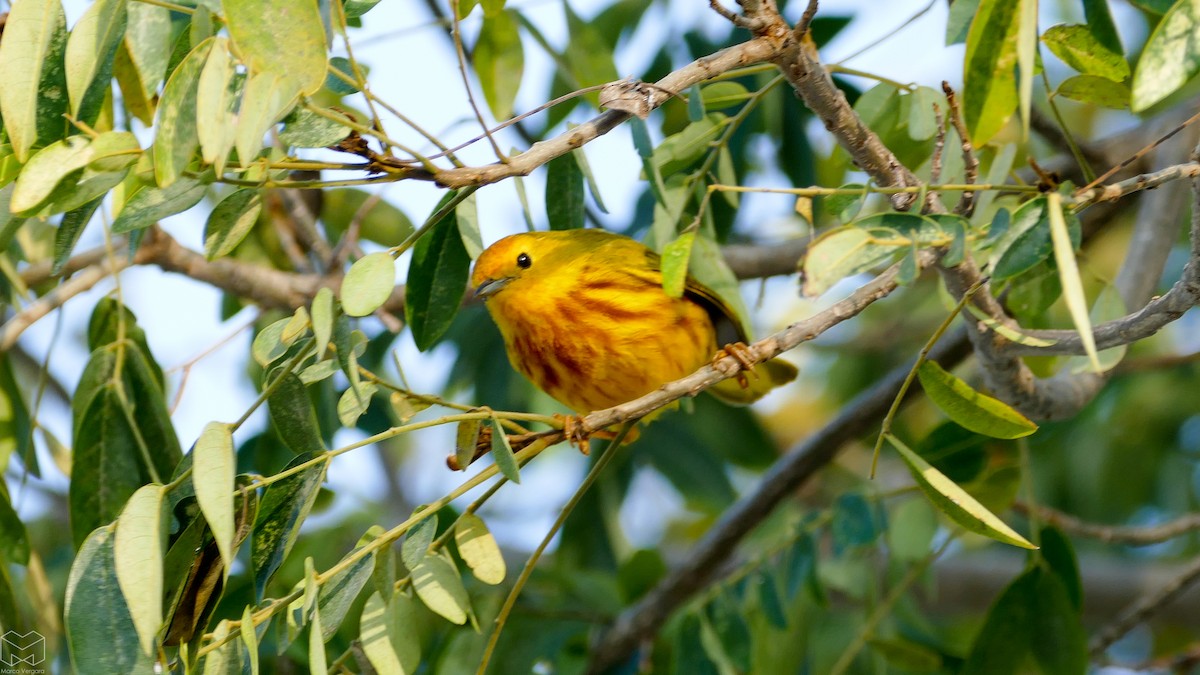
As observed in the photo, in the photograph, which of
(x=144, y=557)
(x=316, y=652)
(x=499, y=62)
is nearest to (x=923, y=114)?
(x=499, y=62)

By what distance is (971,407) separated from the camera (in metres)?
2.14

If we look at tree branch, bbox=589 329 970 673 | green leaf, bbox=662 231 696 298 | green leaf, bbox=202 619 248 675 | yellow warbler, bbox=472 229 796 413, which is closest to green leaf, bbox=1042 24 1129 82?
green leaf, bbox=662 231 696 298

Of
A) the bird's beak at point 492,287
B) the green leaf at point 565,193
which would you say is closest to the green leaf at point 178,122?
the green leaf at point 565,193

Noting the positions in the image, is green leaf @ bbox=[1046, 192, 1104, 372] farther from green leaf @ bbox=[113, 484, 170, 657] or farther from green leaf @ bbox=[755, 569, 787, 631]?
green leaf @ bbox=[755, 569, 787, 631]

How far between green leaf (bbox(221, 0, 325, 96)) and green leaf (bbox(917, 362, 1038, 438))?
3.93 ft

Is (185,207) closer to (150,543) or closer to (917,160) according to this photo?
(150,543)

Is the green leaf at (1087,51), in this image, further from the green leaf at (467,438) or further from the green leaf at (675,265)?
the green leaf at (467,438)

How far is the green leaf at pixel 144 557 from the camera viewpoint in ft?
5.41

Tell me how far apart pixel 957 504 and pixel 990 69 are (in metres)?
0.72

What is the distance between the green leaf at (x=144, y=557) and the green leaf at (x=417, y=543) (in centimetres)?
41

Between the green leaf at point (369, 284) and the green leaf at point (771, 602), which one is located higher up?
the green leaf at point (369, 284)

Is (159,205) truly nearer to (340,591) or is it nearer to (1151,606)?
(340,591)

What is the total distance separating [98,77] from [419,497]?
555 centimetres

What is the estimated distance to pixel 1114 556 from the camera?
6082 mm
